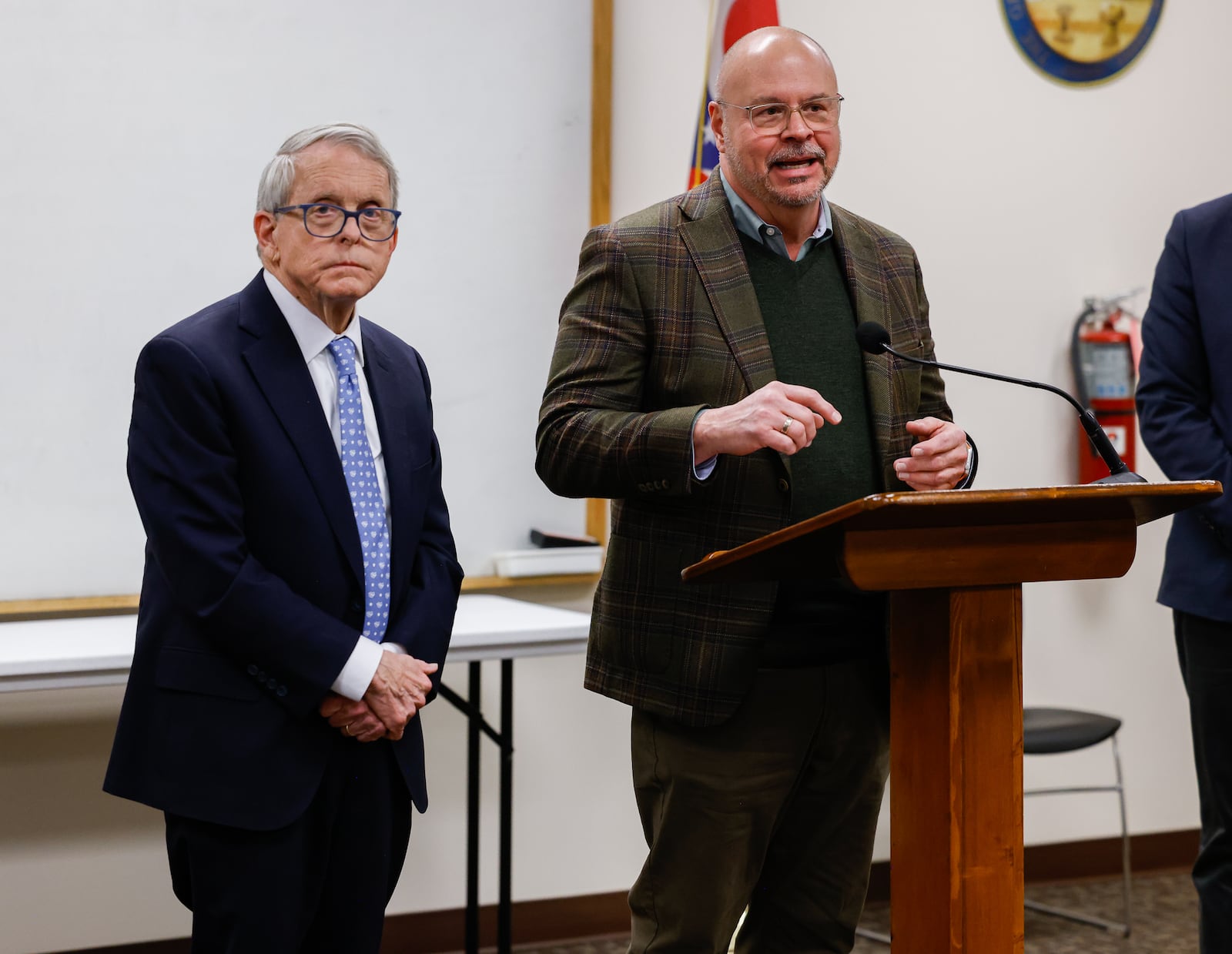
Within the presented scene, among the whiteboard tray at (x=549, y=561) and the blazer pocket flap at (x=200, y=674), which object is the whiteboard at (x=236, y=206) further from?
the blazer pocket flap at (x=200, y=674)

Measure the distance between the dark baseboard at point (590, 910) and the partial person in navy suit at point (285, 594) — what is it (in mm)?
1470

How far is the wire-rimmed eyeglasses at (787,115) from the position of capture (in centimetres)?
192

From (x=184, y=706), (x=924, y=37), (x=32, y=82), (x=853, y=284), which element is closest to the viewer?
(x=184, y=706)

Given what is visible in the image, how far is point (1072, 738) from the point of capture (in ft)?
11.1

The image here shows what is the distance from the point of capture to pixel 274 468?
1813 mm

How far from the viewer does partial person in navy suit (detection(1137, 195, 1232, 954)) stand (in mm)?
2453

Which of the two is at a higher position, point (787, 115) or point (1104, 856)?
point (787, 115)

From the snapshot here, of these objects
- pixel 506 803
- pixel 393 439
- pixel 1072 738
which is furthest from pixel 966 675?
pixel 1072 738

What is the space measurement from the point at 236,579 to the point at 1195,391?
6.17 ft

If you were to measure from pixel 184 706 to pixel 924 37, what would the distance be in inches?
118

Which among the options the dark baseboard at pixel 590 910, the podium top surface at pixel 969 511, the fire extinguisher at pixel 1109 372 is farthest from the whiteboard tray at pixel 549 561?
the podium top surface at pixel 969 511

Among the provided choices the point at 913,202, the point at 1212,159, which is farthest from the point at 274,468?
the point at 1212,159

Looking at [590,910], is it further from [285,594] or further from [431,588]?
[285,594]

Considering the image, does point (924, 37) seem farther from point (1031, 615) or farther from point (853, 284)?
point (853, 284)
